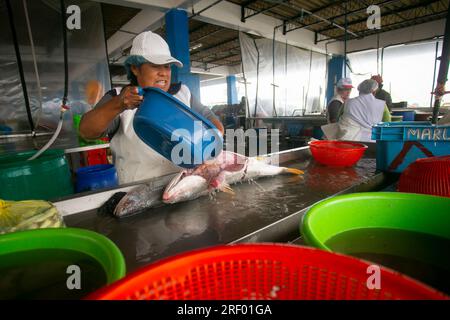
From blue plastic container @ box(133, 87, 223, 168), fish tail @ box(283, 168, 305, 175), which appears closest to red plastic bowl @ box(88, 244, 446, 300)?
blue plastic container @ box(133, 87, 223, 168)

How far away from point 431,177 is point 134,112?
1671 millimetres

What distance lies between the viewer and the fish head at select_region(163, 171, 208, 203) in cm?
123

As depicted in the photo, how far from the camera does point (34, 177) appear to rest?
73.4 inches

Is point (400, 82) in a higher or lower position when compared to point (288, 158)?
higher

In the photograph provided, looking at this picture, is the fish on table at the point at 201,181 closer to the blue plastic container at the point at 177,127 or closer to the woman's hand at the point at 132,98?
the blue plastic container at the point at 177,127

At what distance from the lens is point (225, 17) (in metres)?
7.27

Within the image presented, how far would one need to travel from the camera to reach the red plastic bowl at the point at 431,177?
92 centimetres

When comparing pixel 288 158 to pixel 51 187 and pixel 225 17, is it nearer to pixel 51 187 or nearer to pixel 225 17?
pixel 51 187

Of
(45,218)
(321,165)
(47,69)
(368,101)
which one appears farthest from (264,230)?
(47,69)

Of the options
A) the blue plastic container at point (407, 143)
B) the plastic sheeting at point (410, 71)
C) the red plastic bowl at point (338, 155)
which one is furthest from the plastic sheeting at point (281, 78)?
the blue plastic container at point (407, 143)

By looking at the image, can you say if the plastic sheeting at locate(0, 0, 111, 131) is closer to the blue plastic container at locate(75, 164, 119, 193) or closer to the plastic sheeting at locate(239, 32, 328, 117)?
the blue plastic container at locate(75, 164, 119, 193)

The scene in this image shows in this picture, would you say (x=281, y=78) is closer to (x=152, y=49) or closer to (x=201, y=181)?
(x=152, y=49)
